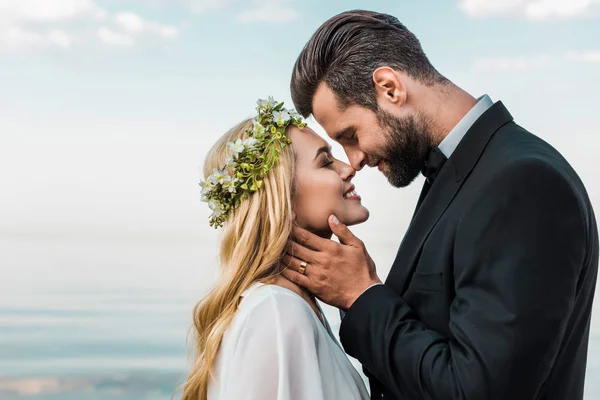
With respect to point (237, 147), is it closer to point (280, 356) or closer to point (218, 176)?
point (218, 176)

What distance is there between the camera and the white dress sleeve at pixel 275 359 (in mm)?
2650

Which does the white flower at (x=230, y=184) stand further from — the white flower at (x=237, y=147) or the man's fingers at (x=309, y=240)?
the man's fingers at (x=309, y=240)

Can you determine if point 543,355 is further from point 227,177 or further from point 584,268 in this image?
point 227,177

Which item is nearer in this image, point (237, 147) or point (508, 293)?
point (508, 293)

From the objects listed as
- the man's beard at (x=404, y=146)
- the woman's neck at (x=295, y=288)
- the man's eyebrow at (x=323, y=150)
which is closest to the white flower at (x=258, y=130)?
the man's eyebrow at (x=323, y=150)

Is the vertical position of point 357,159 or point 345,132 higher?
point 345,132

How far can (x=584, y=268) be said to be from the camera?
8.22 feet

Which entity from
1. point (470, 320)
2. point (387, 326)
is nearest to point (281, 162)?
point (387, 326)

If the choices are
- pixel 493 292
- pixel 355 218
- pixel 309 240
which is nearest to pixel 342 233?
pixel 309 240

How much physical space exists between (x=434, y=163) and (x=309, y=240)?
0.57 m

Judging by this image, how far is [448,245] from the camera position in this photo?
2.52 metres

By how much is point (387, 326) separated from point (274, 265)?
65cm

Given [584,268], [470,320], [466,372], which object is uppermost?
[584,268]

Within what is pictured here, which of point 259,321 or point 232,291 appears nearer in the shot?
point 259,321
